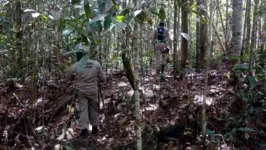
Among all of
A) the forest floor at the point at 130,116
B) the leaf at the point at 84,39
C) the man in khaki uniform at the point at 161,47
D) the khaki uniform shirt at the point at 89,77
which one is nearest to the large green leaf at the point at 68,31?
the leaf at the point at 84,39

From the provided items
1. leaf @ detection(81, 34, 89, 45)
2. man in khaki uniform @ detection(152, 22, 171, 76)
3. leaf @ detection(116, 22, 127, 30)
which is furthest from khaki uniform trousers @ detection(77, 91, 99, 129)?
leaf @ detection(116, 22, 127, 30)

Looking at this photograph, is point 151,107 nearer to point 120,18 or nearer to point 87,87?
point 87,87

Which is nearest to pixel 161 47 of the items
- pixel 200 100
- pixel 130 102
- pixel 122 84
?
pixel 122 84

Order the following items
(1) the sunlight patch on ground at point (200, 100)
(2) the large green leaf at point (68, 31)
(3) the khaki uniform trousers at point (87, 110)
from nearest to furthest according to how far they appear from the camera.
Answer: (2) the large green leaf at point (68, 31) → (3) the khaki uniform trousers at point (87, 110) → (1) the sunlight patch on ground at point (200, 100)

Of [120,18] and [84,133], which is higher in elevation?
[120,18]

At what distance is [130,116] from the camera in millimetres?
6551

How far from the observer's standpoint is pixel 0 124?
6609 millimetres

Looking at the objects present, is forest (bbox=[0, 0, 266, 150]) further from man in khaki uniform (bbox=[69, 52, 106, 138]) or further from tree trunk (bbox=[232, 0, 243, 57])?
man in khaki uniform (bbox=[69, 52, 106, 138])

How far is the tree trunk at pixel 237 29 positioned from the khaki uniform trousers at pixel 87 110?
10.5 feet

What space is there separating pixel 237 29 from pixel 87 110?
12.2 ft

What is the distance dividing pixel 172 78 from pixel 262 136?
9.90ft

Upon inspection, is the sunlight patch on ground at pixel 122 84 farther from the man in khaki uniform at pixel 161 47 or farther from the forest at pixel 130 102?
the man in khaki uniform at pixel 161 47

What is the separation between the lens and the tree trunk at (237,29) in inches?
279

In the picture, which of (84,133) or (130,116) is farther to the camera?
(130,116)
